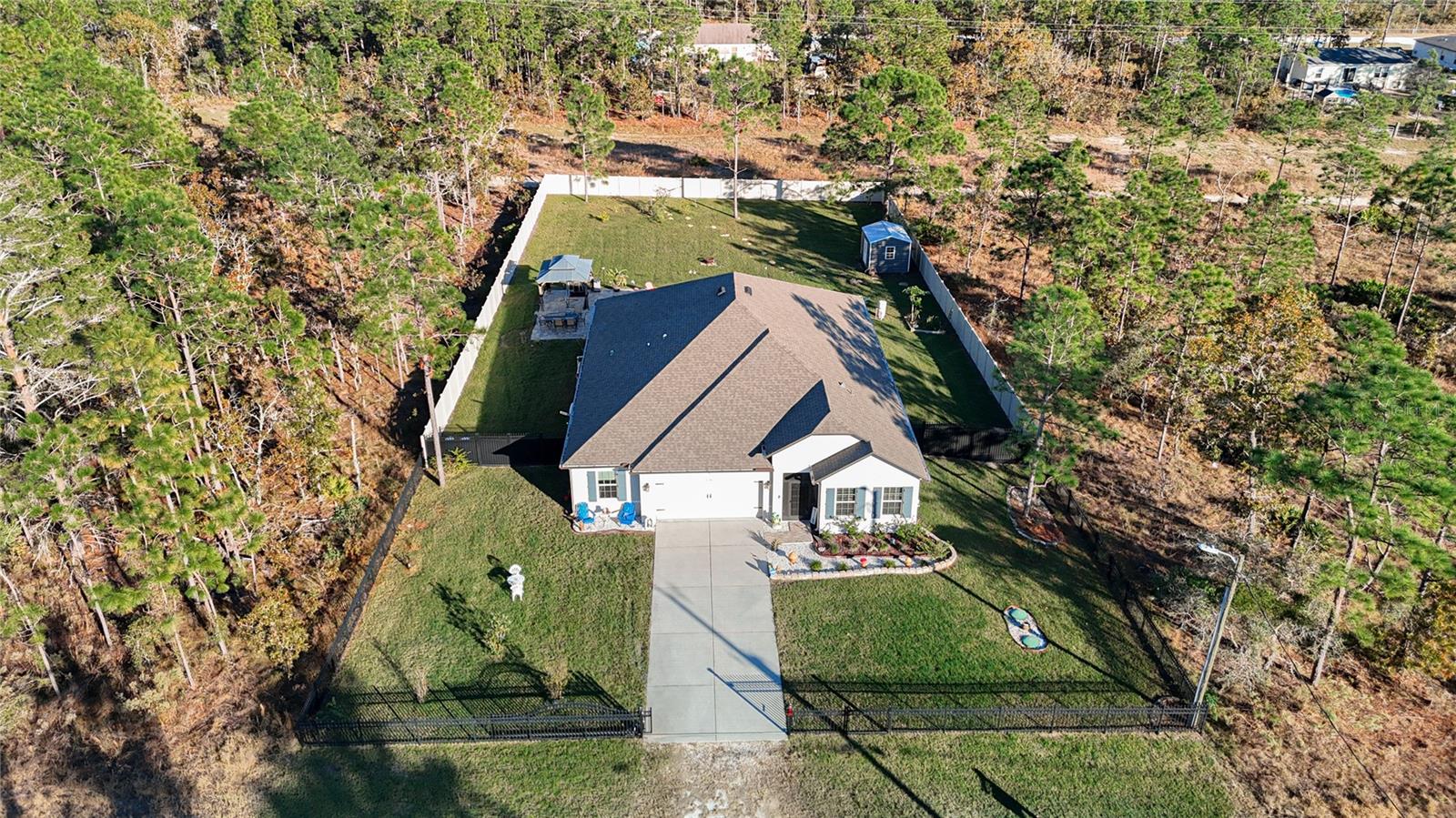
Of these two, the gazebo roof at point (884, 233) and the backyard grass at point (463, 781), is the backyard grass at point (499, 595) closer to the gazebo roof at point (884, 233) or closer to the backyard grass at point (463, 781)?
the backyard grass at point (463, 781)

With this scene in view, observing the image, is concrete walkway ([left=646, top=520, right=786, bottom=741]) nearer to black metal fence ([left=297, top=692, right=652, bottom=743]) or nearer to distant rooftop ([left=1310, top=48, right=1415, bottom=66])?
black metal fence ([left=297, top=692, right=652, bottom=743])

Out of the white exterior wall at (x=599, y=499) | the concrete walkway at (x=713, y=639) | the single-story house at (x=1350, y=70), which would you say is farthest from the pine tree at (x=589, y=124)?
the single-story house at (x=1350, y=70)

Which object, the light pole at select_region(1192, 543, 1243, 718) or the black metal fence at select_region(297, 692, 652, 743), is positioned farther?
the black metal fence at select_region(297, 692, 652, 743)

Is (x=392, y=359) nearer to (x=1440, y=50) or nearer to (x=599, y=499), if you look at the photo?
(x=599, y=499)

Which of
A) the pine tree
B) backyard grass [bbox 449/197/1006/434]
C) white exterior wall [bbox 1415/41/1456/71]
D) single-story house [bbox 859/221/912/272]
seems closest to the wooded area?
the pine tree

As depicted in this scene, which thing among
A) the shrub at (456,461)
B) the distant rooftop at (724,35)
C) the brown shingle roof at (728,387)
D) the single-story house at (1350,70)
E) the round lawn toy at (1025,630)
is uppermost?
the distant rooftop at (724,35)

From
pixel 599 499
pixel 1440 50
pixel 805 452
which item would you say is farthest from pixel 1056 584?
pixel 1440 50

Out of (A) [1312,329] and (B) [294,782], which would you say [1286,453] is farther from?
(B) [294,782]
